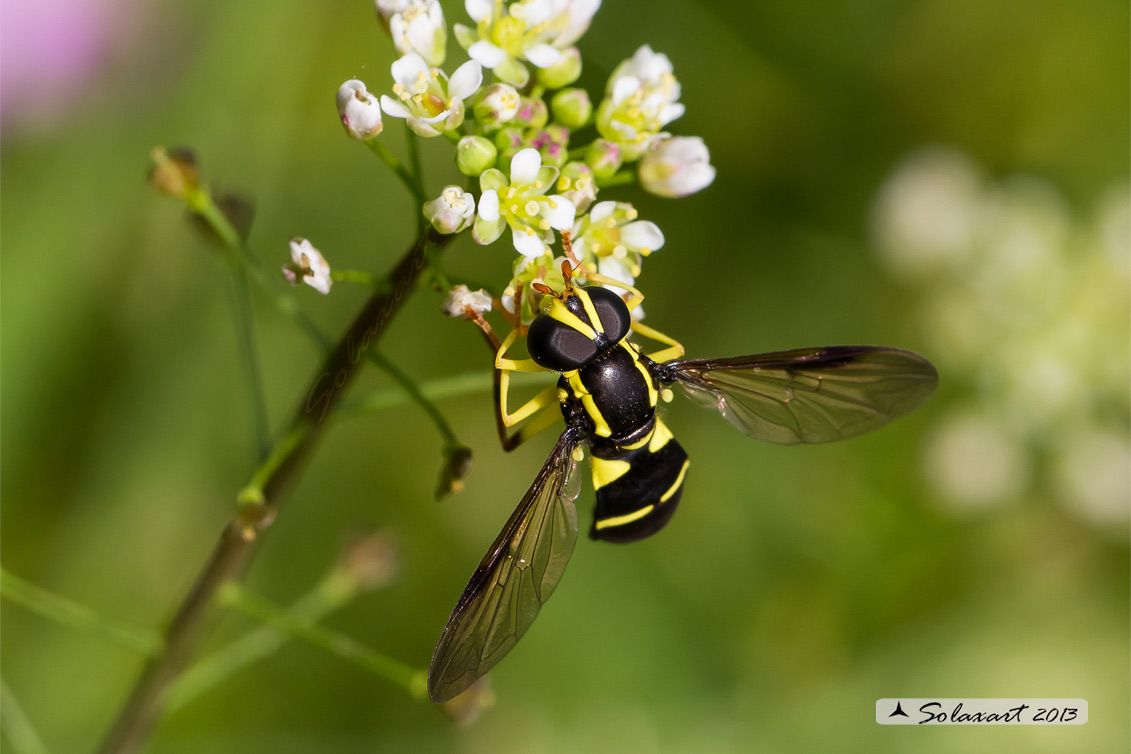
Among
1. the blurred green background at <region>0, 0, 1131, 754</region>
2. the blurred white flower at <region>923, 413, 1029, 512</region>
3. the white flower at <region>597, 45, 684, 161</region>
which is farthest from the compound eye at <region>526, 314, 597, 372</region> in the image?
the blurred white flower at <region>923, 413, 1029, 512</region>

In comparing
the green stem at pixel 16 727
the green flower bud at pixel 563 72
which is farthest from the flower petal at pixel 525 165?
the green stem at pixel 16 727

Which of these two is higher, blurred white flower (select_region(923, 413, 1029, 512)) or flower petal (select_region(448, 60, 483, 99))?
blurred white flower (select_region(923, 413, 1029, 512))

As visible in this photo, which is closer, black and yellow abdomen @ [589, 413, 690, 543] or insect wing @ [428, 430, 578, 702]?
insect wing @ [428, 430, 578, 702]

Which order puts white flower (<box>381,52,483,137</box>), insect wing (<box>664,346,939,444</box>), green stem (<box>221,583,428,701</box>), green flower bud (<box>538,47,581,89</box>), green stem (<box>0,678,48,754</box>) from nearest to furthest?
1. white flower (<box>381,52,483,137</box>)
2. green flower bud (<box>538,47,581,89</box>)
3. green stem (<box>221,583,428,701</box>)
4. insect wing (<box>664,346,939,444</box>)
5. green stem (<box>0,678,48,754</box>)

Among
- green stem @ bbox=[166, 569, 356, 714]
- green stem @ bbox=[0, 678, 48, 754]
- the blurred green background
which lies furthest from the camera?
the blurred green background

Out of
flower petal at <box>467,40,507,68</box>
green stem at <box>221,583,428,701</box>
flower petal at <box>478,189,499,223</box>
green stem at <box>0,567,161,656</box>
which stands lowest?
green stem at <box>0,567,161,656</box>

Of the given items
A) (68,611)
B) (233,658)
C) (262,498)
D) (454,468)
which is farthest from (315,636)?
(454,468)

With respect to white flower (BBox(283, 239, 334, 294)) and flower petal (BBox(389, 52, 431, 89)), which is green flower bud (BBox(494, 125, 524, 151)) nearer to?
flower petal (BBox(389, 52, 431, 89))
